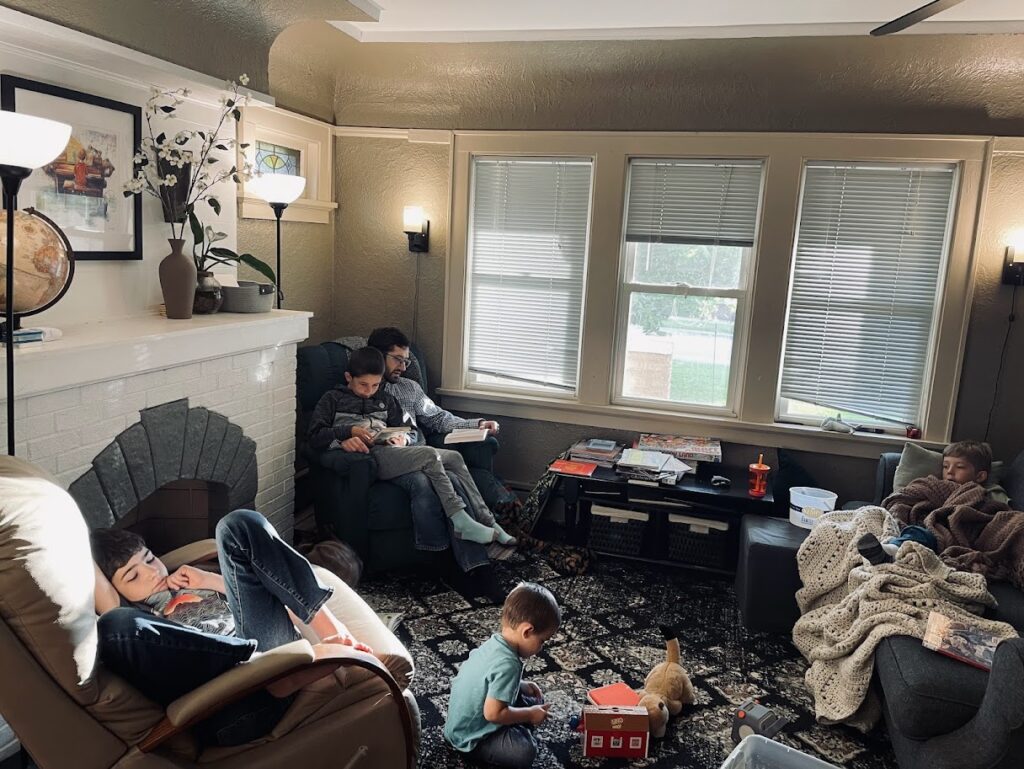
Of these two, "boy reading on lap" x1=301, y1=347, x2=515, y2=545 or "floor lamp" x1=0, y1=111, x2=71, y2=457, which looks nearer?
"floor lamp" x1=0, y1=111, x2=71, y2=457

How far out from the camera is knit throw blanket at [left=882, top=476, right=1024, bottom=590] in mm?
3043

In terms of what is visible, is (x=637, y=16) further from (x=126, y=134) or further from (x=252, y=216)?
(x=126, y=134)

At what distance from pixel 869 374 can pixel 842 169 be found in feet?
3.45

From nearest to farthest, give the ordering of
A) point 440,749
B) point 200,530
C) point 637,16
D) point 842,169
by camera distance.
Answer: point 440,749 < point 200,530 < point 637,16 < point 842,169

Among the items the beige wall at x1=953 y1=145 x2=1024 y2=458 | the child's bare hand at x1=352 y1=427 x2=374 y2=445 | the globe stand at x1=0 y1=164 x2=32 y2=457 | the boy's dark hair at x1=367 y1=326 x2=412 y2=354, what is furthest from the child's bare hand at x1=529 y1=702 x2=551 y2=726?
the beige wall at x1=953 y1=145 x2=1024 y2=458

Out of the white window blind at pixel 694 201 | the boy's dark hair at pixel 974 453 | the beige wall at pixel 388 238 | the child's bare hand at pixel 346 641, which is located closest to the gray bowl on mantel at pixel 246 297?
the beige wall at pixel 388 238

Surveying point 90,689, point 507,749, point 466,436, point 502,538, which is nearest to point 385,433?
point 466,436

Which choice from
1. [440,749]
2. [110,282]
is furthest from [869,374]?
[110,282]

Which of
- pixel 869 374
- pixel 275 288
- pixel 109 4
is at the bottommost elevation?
pixel 869 374

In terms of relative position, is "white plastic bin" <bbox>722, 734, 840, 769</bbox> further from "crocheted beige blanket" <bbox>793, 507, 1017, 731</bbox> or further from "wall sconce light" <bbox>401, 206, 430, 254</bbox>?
"wall sconce light" <bbox>401, 206, 430, 254</bbox>

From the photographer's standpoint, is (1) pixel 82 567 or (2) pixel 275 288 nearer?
(1) pixel 82 567

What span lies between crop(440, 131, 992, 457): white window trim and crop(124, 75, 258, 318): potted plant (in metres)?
1.52

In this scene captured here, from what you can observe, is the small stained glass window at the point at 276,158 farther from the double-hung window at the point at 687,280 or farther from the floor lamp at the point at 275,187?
the double-hung window at the point at 687,280

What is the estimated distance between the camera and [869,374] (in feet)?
13.5
